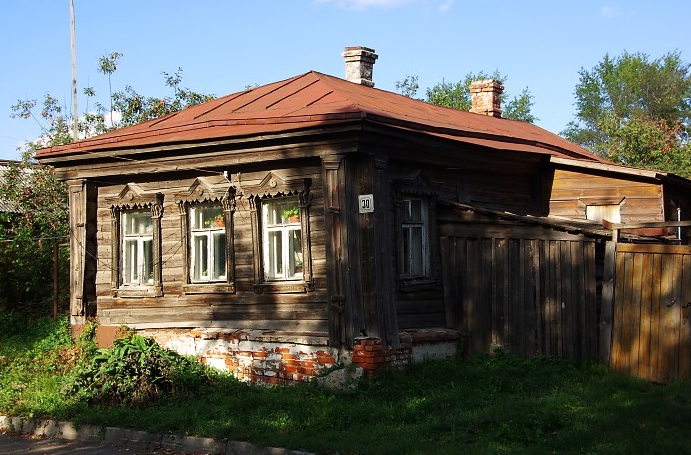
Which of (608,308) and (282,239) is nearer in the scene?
(608,308)

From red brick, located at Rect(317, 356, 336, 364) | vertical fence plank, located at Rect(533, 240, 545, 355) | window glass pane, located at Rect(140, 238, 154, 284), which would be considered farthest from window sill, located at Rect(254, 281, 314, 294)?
vertical fence plank, located at Rect(533, 240, 545, 355)

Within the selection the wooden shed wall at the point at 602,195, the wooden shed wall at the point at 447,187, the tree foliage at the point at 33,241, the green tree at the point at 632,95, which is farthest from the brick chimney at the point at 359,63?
the green tree at the point at 632,95

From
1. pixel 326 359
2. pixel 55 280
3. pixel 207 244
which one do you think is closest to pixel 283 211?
pixel 207 244

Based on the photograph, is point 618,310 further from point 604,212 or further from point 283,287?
point 604,212

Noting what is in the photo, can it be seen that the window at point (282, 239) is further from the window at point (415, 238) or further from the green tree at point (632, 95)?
the green tree at point (632, 95)

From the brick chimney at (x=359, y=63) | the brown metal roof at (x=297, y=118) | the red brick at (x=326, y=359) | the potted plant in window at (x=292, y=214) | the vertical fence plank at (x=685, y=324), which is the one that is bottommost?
the red brick at (x=326, y=359)

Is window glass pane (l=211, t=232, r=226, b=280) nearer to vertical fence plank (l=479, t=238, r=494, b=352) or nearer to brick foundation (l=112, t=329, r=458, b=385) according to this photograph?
brick foundation (l=112, t=329, r=458, b=385)

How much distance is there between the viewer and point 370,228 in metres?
12.7

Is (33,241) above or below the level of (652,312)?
above

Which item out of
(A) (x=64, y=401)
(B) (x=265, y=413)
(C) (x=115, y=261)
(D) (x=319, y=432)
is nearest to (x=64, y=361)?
(C) (x=115, y=261)

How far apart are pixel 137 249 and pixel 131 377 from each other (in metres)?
3.75

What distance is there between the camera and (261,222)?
45.9 feet

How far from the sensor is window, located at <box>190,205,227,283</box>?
14.5 meters

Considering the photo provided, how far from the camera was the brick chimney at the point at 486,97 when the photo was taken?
23.0 metres
